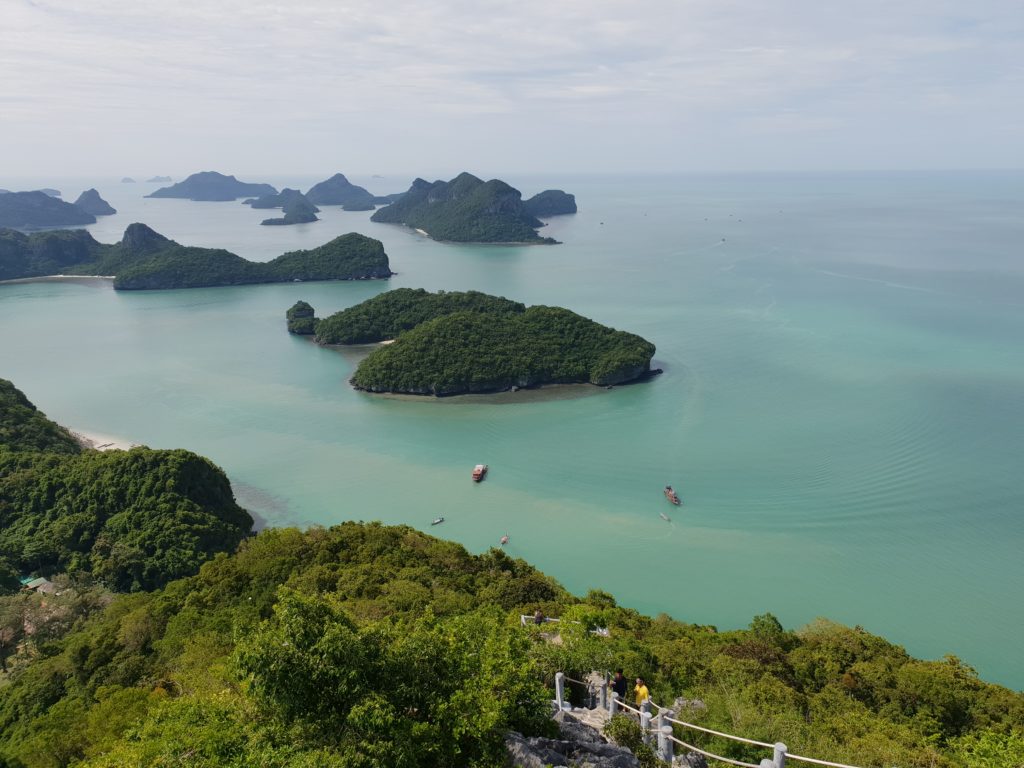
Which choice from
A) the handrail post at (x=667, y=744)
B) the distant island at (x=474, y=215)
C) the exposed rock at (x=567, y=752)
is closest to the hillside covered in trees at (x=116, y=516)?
the exposed rock at (x=567, y=752)

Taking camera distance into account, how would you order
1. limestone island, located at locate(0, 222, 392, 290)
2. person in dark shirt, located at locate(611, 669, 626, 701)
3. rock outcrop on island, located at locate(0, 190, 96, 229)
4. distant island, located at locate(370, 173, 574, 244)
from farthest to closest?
rock outcrop on island, located at locate(0, 190, 96, 229)
distant island, located at locate(370, 173, 574, 244)
limestone island, located at locate(0, 222, 392, 290)
person in dark shirt, located at locate(611, 669, 626, 701)

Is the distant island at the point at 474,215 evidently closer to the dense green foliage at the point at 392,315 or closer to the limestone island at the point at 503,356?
the dense green foliage at the point at 392,315

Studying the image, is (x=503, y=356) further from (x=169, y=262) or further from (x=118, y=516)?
(x=169, y=262)

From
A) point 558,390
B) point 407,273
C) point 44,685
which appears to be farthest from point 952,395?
point 407,273

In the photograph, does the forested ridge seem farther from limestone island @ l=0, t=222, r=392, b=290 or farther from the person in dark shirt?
limestone island @ l=0, t=222, r=392, b=290

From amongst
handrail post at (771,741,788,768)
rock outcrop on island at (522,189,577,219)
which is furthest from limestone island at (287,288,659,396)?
rock outcrop on island at (522,189,577,219)
